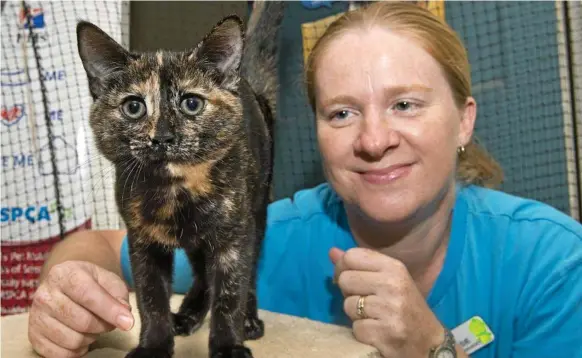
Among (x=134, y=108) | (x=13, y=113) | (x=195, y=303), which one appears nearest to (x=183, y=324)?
(x=195, y=303)

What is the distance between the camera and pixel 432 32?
1377 millimetres

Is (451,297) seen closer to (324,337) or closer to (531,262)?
(531,262)

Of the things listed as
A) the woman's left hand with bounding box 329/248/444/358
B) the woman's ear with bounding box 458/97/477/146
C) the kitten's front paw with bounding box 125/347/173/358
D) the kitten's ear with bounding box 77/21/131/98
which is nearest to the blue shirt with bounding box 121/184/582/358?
the woman's ear with bounding box 458/97/477/146

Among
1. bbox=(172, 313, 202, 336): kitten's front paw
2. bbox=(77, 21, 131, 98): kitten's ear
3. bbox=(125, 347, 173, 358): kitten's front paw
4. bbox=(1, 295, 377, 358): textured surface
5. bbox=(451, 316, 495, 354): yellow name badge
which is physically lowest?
bbox=(451, 316, 495, 354): yellow name badge

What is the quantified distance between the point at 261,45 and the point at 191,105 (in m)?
0.52

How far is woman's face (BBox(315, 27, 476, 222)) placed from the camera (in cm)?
128

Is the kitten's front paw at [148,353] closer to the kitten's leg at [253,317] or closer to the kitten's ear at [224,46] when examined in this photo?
the kitten's leg at [253,317]

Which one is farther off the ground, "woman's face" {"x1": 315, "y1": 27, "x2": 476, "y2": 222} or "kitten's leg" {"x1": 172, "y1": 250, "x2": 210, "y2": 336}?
"woman's face" {"x1": 315, "y1": 27, "x2": 476, "y2": 222}

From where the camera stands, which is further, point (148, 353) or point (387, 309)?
point (387, 309)

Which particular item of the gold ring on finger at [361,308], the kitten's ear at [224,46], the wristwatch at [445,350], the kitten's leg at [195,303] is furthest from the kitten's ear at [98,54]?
the wristwatch at [445,350]

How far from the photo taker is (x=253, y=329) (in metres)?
Answer: 1.20

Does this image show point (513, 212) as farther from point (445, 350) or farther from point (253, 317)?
point (253, 317)

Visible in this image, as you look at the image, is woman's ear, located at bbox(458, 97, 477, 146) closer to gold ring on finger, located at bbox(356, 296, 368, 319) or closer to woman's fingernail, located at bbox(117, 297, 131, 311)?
gold ring on finger, located at bbox(356, 296, 368, 319)

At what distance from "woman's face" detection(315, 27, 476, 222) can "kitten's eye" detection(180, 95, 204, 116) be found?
0.45 metres
